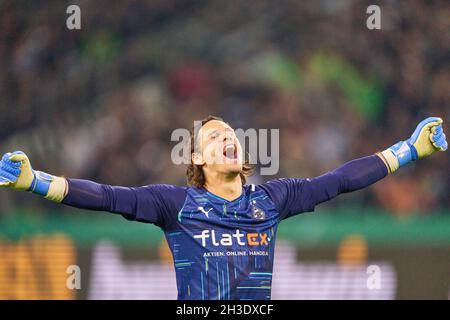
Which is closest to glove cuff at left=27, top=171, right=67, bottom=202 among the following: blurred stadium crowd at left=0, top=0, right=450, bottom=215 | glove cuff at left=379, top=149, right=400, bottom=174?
glove cuff at left=379, top=149, right=400, bottom=174

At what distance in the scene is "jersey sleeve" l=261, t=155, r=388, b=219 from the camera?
5469 millimetres

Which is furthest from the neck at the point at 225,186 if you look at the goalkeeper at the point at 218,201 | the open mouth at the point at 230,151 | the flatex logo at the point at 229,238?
the flatex logo at the point at 229,238

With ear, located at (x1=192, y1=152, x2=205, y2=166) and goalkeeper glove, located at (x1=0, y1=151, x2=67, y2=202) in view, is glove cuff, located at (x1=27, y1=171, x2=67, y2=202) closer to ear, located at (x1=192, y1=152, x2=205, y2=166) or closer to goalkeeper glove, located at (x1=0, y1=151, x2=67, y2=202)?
goalkeeper glove, located at (x1=0, y1=151, x2=67, y2=202)

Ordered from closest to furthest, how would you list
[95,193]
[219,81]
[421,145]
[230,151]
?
[95,193] < [230,151] < [421,145] < [219,81]

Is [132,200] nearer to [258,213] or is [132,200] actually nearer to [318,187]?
[258,213]

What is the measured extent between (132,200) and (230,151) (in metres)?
0.70

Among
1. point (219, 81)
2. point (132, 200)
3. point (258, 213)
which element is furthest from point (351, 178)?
point (219, 81)

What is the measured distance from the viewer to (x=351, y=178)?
18.1 ft

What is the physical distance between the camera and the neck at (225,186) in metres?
5.43

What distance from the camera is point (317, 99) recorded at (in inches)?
412

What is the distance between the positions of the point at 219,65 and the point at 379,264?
3.12 meters

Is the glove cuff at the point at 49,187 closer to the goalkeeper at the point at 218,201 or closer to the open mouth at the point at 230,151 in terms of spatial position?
the goalkeeper at the point at 218,201

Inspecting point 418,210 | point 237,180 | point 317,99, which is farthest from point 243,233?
point 317,99

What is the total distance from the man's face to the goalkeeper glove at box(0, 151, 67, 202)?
965 mm
